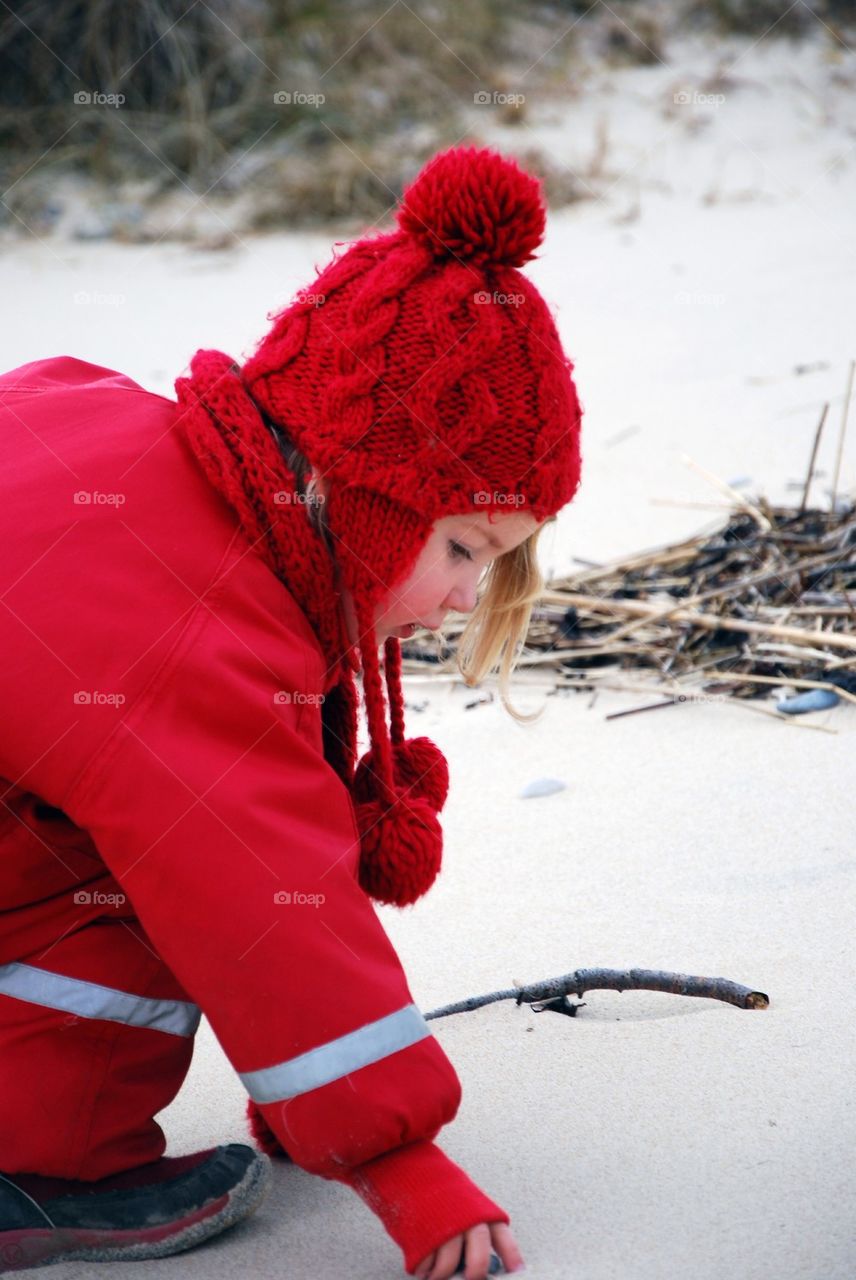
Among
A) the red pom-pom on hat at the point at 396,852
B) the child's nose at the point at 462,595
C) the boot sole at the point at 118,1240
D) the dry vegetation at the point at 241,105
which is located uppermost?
the dry vegetation at the point at 241,105

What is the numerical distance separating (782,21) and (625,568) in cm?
531

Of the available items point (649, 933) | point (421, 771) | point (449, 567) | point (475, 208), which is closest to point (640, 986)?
point (649, 933)

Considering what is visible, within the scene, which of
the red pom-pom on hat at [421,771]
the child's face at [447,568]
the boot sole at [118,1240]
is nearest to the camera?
the boot sole at [118,1240]

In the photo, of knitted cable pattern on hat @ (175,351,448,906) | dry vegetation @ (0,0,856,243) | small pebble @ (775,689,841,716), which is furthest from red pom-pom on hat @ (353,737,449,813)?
dry vegetation @ (0,0,856,243)

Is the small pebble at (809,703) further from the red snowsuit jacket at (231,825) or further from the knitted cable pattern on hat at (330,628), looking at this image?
the red snowsuit jacket at (231,825)

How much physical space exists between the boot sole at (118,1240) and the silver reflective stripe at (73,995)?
0.67 feet

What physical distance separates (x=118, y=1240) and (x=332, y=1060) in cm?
36

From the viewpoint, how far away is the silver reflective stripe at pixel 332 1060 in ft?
4.42

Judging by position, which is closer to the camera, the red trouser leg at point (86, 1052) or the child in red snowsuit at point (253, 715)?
the child in red snowsuit at point (253, 715)

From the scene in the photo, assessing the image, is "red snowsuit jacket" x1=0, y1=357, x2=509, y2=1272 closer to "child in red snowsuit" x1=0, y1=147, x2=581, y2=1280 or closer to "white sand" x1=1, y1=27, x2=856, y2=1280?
"child in red snowsuit" x1=0, y1=147, x2=581, y2=1280

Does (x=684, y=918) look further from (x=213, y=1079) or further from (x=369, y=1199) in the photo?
(x=369, y=1199)

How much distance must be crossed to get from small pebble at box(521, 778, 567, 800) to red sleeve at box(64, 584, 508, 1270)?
1.20m

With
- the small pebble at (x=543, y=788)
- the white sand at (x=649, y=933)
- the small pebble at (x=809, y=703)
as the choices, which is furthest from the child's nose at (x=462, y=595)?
the small pebble at (x=809, y=703)

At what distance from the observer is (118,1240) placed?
59.5 inches
